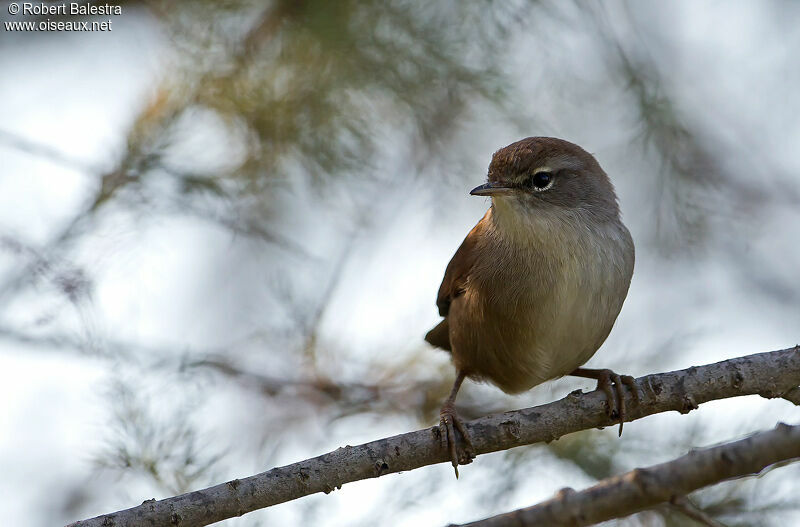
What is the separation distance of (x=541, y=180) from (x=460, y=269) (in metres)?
0.60

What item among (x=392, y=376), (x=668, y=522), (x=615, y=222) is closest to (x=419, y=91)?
(x=615, y=222)

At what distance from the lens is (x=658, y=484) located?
201 cm

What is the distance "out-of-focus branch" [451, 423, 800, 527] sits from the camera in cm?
199

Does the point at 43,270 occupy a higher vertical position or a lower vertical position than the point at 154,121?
lower

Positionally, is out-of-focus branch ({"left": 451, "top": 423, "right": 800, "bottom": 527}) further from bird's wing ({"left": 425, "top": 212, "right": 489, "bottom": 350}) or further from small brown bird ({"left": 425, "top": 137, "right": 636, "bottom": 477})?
bird's wing ({"left": 425, "top": 212, "right": 489, "bottom": 350})

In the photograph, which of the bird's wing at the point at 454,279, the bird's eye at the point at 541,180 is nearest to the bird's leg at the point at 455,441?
the bird's wing at the point at 454,279

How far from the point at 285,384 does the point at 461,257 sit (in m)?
1.10

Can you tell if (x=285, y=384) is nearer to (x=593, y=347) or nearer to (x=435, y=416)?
(x=435, y=416)

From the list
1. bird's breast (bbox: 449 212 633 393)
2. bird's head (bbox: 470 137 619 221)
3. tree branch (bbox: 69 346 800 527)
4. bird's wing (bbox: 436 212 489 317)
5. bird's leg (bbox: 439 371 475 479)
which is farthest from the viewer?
bird's wing (bbox: 436 212 489 317)

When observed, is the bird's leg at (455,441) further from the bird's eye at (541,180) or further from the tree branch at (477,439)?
the bird's eye at (541,180)

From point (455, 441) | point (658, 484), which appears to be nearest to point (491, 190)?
point (455, 441)

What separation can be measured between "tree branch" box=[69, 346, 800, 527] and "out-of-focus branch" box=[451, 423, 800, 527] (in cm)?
113

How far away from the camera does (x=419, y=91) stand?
4.30 meters

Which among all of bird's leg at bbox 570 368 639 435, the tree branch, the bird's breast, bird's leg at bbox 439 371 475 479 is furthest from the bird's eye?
bird's leg at bbox 439 371 475 479
